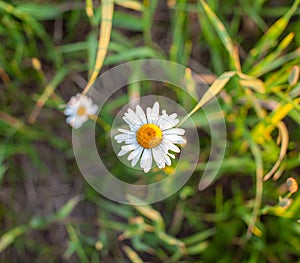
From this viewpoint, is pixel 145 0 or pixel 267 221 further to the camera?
pixel 267 221

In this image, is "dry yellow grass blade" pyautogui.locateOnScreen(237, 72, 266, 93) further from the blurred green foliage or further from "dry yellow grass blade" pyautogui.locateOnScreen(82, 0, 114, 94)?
"dry yellow grass blade" pyautogui.locateOnScreen(82, 0, 114, 94)

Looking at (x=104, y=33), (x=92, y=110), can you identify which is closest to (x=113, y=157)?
(x=92, y=110)

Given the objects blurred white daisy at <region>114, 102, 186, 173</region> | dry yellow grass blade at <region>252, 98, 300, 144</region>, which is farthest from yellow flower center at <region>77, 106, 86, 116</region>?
dry yellow grass blade at <region>252, 98, 300, 144</region>

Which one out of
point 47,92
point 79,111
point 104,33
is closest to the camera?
point 104,33

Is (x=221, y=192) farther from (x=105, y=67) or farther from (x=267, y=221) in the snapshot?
(x=105, y=67)

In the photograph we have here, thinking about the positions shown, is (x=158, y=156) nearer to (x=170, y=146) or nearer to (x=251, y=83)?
(x=170, y=146)

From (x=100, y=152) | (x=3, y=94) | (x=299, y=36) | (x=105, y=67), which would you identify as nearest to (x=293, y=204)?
(x=299, y=36)

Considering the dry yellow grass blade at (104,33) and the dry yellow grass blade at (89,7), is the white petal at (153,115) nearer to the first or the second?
the dry yellow grass blade at (104,33)

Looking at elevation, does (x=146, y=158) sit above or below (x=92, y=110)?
below
